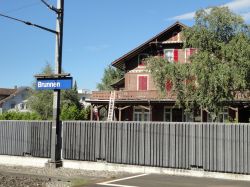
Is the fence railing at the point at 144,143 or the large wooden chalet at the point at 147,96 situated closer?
the fence railing at the point at 144,143

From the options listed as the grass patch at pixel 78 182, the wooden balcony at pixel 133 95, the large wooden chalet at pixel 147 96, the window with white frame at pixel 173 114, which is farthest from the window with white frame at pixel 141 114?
the grass patch at pixel 78 182

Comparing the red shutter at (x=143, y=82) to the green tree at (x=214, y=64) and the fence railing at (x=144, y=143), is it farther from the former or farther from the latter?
the fence railing at (x=144, y=143)

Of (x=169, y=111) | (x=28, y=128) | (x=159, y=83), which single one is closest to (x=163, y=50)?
(x=169, y=111)

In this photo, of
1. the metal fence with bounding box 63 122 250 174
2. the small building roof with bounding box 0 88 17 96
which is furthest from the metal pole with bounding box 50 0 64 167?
the small building roof with bounding box 0 88 17 96

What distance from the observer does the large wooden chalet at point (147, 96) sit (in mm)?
39438

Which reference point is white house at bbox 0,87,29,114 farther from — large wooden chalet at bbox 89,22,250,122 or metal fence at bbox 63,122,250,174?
metal fence at bbox 63,122,250,174

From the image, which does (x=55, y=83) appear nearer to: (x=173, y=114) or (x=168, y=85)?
(x=168, y=85)

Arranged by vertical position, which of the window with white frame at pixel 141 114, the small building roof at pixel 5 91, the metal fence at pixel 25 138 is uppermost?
the small building roof at pixel 5 91

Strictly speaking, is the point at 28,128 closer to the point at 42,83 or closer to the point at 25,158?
the point at 25,158

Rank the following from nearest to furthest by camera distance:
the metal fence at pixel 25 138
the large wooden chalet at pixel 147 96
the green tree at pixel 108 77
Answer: the metal fence at pixel 25 138, the large wooden chalet at pixel 147 96, the green tree at pixel 108 77

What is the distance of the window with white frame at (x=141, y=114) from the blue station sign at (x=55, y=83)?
24.4 meters

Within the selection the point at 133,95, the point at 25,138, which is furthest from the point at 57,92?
the point at 133,95

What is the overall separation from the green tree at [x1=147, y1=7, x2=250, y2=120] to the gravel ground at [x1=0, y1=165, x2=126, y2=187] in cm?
1120

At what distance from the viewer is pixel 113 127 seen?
1859 cm
